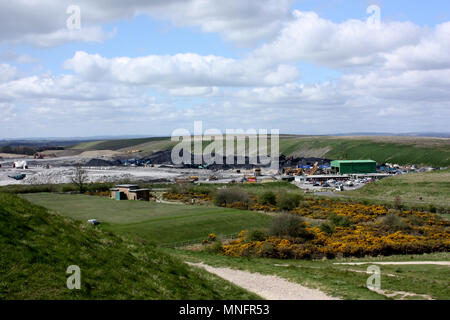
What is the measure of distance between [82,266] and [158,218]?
3581 centimetres

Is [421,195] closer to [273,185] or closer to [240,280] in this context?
[273,185]

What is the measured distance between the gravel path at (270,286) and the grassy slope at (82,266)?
4.92 ft

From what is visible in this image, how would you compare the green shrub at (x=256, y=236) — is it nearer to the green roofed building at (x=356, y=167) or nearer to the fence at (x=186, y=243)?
the fence at (x=186, y=243)

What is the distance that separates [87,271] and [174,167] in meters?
151

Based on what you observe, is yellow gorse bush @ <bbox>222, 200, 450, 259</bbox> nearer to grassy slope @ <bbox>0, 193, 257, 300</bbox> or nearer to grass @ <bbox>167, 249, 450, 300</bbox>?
grass @ <bbox>167, 249, 450, 300</bbox>

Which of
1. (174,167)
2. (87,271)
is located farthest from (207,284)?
(174,167)

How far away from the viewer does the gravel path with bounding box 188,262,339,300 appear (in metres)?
18.0

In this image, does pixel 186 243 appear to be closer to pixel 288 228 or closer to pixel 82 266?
pixel 288 228

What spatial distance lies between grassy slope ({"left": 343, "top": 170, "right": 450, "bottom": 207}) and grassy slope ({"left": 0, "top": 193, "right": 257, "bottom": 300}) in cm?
6558

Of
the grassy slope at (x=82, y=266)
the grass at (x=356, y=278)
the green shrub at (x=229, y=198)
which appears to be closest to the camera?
the grassy slope at (x=82, y=266)

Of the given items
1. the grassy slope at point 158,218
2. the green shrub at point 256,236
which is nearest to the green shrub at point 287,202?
the grassy slope at point 158,218

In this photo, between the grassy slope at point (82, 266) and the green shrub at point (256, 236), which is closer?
the grassy slope at point (82, 266)

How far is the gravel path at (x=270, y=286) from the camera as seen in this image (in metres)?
18.0

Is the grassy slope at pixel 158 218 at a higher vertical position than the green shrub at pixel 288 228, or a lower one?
lower
